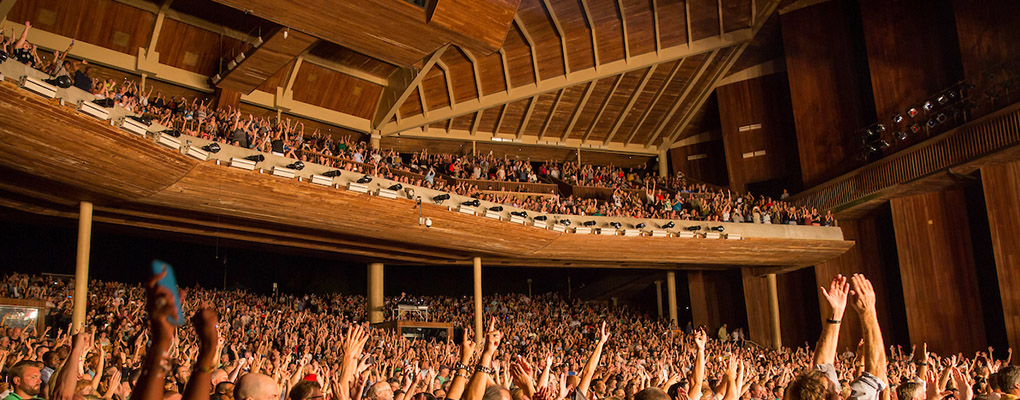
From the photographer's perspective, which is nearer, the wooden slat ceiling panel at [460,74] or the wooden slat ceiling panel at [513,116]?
the wooden slat ceiling panel at [460,74]

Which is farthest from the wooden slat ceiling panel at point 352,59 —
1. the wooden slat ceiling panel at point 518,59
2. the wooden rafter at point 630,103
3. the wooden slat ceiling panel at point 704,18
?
the wooden slat ceiling panel at point 704,18

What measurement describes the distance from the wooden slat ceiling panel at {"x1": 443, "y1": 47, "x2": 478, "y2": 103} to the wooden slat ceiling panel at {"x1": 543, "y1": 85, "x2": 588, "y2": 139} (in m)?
2.94

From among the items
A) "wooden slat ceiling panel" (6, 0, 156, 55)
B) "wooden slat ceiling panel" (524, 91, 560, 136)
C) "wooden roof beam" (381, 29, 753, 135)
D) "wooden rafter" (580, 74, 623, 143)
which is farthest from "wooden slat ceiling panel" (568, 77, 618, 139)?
"wooden slat ceiling panel" (6, 0, 156, 55)

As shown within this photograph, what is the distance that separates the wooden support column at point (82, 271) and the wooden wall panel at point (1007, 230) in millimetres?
16590

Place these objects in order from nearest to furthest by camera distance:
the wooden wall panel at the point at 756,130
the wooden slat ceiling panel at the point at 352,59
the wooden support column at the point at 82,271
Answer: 1. the wooden support column at the point at 82,271
2. the wooden slat ceiling panel at the point at 352,59
3. the wooden wall panel at the point at 756,130

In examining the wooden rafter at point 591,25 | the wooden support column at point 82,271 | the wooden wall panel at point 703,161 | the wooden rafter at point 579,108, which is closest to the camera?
the wooden support column at point 82,271

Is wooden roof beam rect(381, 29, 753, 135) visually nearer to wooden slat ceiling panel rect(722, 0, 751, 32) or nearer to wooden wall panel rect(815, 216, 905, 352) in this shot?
wooden slat ceiling panel rect(722, 0, 751, 32)

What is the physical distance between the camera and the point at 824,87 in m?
20.8

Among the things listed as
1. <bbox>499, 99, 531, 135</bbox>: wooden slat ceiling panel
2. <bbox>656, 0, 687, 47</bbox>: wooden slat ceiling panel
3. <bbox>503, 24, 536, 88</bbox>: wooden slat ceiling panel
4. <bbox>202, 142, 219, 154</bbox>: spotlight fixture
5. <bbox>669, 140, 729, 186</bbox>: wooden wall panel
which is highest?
<bbox>656, 0, 687, 47</bbox>: wooden slat ceiling panel

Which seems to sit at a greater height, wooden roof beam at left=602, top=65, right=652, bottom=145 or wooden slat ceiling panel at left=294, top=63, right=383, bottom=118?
wooden roof beam at left=602, top=65, right=652, bottom=145

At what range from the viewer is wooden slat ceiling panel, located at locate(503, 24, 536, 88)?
60.5ft

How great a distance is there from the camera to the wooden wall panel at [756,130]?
2262 centimetres

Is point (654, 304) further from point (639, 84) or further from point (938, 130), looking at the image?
point (938, 130)

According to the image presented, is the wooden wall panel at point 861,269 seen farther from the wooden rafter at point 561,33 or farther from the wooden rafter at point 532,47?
the wooden rafter at point 532,47
